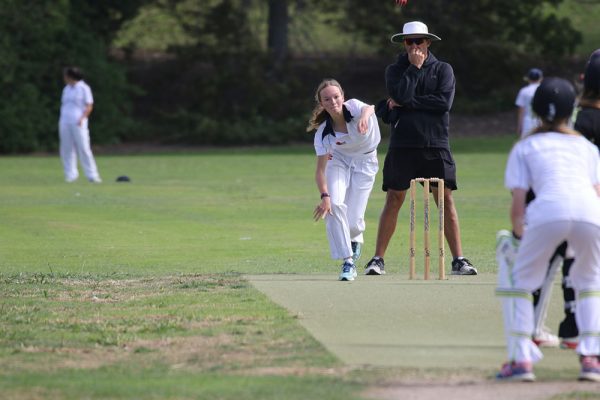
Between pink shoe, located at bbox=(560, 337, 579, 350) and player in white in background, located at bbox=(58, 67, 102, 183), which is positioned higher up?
player in white in background, located at bbox=(58, 67, 102, 183)

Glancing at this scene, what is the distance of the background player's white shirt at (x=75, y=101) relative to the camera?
970 inches

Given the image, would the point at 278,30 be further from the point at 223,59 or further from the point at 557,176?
the point at 557,176

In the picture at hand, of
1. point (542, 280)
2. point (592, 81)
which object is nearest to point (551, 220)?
point (542, 280)

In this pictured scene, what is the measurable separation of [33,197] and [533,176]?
15473mm

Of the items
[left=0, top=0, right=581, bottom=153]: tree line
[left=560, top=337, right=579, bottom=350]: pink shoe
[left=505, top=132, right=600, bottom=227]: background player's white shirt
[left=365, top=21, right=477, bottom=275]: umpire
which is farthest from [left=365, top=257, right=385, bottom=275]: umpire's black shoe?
[left=0, top=0, right=581, bottom=153]: tree line

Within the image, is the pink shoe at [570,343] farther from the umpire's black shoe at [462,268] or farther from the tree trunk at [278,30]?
the tree trunk at [278,30]

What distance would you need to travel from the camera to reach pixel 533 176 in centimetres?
651

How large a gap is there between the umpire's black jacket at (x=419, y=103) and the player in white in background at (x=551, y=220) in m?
4.21

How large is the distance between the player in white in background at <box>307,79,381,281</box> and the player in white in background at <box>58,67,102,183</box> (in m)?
14.1

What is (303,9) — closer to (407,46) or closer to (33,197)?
(33,197)

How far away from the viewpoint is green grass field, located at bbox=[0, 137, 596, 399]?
21.9 feet

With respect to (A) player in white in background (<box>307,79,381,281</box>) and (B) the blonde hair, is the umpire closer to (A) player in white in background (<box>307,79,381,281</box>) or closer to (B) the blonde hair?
(A) player in white in background (<box>307,79,381,281</box>)

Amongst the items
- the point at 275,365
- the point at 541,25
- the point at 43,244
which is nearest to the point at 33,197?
the point at 43,244

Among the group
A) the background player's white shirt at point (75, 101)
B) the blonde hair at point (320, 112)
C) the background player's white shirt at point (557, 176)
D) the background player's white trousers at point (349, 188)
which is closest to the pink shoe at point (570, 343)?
the background player's white shirt at point (557, 176)
